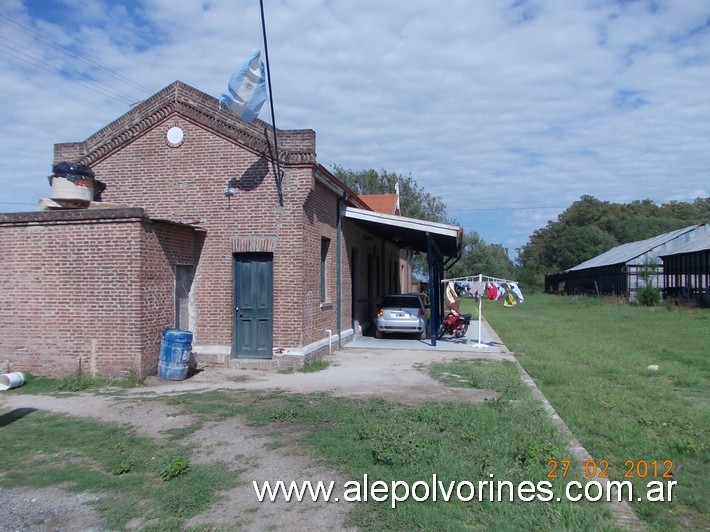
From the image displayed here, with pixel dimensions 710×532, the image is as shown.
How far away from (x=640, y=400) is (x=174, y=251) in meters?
8.79

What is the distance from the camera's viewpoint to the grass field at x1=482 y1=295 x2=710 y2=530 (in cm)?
555

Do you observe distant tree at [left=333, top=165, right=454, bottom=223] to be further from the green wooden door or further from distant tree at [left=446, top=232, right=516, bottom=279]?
the green wooden door

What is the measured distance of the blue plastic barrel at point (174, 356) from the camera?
10.6m

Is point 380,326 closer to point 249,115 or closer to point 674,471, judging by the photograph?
point 249,115

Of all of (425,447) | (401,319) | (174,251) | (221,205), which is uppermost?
(221,205)

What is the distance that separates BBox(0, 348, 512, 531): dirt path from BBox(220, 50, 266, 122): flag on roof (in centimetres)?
513

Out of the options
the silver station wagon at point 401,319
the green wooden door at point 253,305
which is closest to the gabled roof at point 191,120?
the green wooden door at point 253,305

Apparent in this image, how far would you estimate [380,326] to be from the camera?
17.5m

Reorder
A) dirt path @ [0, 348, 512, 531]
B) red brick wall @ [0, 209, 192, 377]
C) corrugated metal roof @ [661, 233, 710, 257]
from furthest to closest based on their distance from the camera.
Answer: corrugated metal roof @ [661, 233, 710, 257], red brick wall @ [0, 209, 192, 377], dirt path @ [0, 348, 512, 531]

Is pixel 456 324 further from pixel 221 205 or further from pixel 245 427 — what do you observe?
pixel 245 427

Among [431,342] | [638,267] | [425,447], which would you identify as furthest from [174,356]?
[638,267]

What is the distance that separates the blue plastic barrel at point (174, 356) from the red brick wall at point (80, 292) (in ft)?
0.94

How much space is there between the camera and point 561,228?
321ft

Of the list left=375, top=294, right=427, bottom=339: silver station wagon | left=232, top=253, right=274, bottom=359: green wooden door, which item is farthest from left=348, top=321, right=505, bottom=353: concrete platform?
left=232, top=253, right=274, bottom=359: green wooden door
